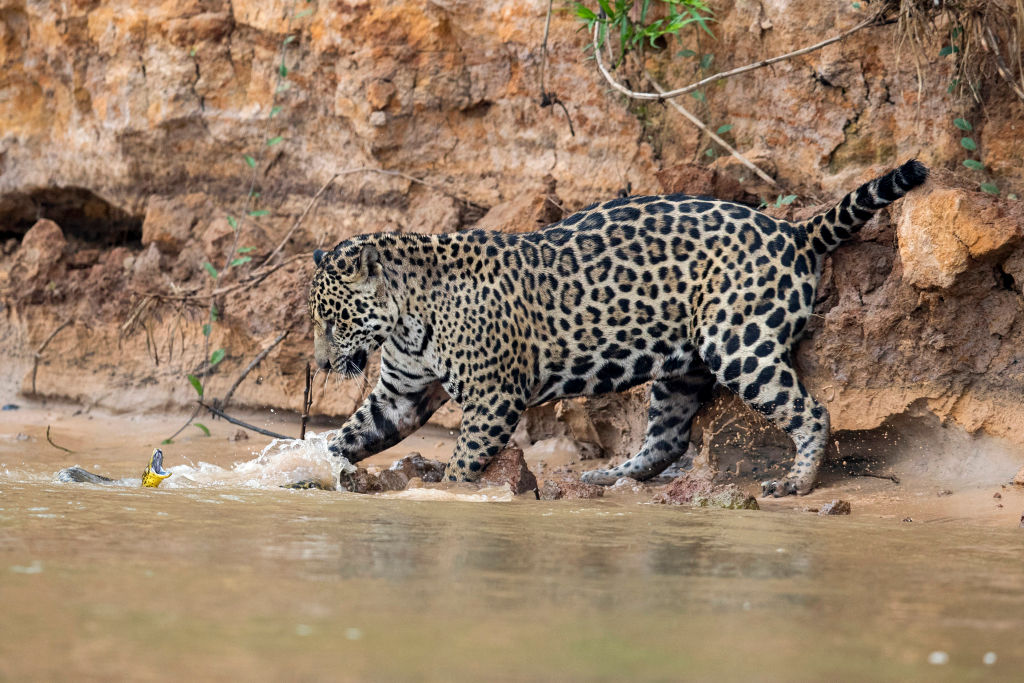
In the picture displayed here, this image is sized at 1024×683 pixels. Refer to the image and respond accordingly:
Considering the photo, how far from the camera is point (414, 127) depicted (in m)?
8.46

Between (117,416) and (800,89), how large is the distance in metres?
5.64

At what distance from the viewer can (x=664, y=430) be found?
6.62m

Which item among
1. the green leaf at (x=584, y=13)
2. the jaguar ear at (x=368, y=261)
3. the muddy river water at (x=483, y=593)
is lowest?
the muddy river water at (x=483, y=593)

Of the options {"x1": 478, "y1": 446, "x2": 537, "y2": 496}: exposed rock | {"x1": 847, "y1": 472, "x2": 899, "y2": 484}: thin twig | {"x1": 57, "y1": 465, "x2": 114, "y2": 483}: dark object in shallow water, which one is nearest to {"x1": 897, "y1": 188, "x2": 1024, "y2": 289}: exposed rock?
{"x1": 847, "y1": 472, "x2": 899, "y2": 484}: thin twig

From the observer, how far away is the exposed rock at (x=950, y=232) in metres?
5.47

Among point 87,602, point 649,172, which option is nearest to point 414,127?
point 649,172

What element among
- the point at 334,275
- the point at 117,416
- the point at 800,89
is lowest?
the point at 117,416

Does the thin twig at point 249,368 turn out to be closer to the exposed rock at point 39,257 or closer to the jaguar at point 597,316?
the jaguar at point 597,316

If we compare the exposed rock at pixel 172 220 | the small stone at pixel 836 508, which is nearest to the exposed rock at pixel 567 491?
the small stone at pixel 836 508

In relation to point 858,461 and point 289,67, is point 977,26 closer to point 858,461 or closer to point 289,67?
point 858,461

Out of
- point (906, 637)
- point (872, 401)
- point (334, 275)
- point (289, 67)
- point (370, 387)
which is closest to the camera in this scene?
point (906, 637)

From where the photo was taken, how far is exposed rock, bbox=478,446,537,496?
5.73 meters

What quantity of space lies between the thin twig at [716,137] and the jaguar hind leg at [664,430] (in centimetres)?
140

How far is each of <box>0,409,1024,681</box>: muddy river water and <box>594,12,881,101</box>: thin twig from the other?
3173 mm
